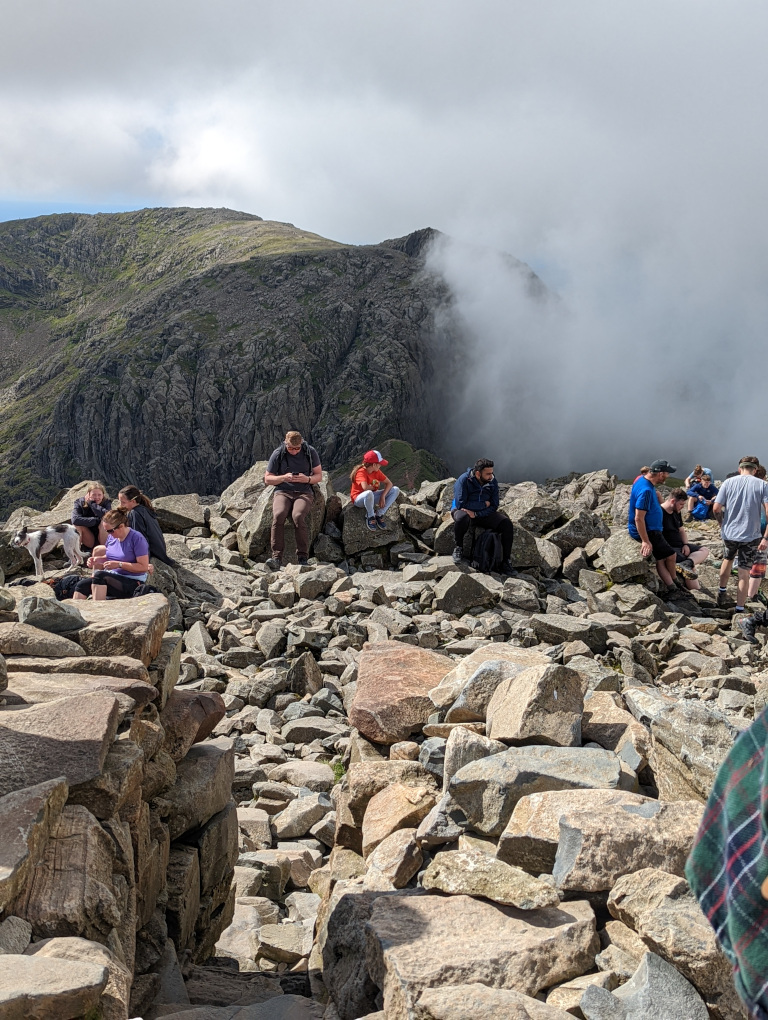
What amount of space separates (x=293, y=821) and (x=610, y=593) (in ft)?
35.1

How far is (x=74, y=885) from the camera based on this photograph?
5203 mm

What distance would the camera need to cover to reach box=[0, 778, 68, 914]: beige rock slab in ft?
15.6

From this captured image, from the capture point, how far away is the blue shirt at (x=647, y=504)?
17.8m

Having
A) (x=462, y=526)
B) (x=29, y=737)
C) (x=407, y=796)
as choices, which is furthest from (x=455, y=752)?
(x=462, y=526)

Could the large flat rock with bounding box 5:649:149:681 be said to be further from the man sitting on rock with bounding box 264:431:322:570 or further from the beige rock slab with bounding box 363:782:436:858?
the man sitting on rock with bounding box 264:431:322:570

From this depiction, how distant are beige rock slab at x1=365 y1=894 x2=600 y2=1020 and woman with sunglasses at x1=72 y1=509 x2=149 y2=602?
8.47m

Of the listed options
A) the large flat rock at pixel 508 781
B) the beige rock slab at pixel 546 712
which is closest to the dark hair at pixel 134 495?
the beige rock slab at pixel 546 712

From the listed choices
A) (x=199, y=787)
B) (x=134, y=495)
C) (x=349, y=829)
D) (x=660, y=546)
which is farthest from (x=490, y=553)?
(x=349, y=829)

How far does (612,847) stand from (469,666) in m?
3.86

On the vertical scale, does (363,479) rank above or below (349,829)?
above

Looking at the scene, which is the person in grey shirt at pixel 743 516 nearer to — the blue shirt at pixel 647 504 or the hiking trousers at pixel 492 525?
the blue shirt at pixel 647 504

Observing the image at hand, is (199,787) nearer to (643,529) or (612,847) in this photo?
(612,847)

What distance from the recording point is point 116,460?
185250 millimetres

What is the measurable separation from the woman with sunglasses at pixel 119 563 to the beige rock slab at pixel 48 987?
27.4 ft
